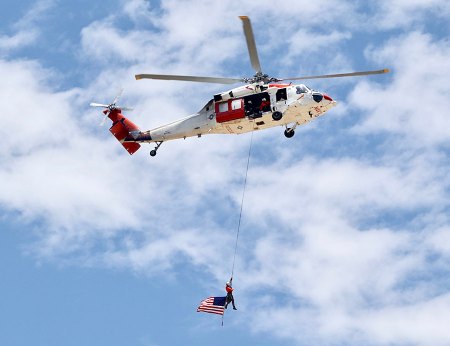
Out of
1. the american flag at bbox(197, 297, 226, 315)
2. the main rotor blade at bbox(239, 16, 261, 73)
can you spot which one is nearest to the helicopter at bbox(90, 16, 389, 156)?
the main rotor blade at bbox(239, 16, 261, 73)

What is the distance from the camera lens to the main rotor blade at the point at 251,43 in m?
72.9

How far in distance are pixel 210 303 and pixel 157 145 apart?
15420 mm

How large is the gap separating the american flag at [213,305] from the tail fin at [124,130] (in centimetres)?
1723

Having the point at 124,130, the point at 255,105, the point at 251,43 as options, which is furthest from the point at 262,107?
the point at 124,130

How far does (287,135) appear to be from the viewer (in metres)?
77.6

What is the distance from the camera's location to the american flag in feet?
240

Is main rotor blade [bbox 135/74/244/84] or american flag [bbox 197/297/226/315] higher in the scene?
main rotor blade [bbox 135/74/244/84]

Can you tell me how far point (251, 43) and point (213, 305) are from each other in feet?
65.1

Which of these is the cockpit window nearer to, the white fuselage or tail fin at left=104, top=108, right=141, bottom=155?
the white fuselage

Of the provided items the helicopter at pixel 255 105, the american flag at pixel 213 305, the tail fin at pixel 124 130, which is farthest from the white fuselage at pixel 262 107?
the american flag at pixel 213 305

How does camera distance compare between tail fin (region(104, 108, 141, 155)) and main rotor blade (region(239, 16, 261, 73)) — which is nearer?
main rotor blade (region(239, 16, 261, 73))

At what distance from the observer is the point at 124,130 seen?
85.8 meters

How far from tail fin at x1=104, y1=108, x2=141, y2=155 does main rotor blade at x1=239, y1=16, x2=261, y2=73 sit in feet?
43.2

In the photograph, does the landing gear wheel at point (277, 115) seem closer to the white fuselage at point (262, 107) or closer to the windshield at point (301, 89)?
the white fuselage at point (262, 107)
